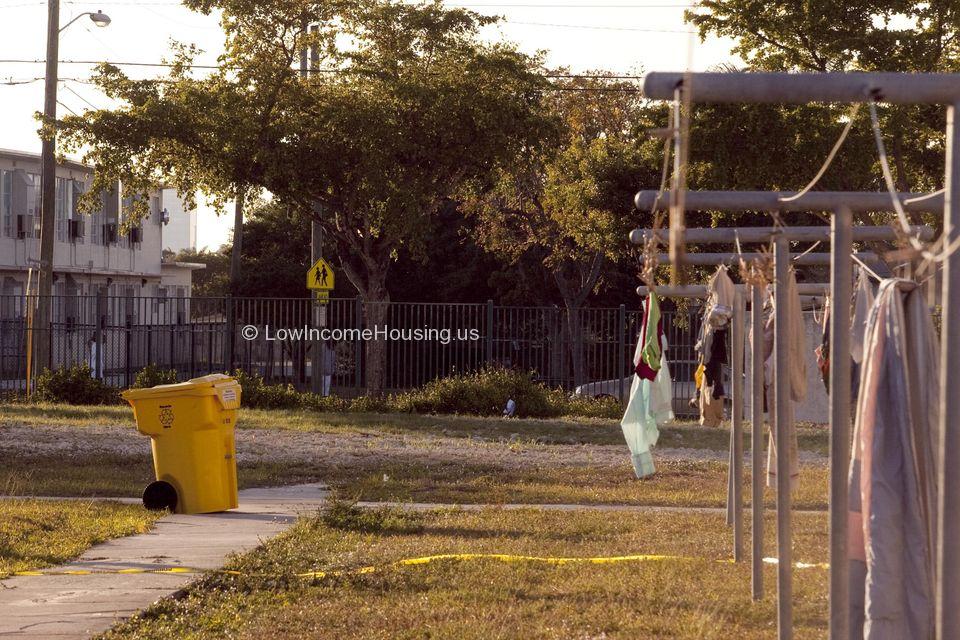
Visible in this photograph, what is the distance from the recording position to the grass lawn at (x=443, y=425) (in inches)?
823

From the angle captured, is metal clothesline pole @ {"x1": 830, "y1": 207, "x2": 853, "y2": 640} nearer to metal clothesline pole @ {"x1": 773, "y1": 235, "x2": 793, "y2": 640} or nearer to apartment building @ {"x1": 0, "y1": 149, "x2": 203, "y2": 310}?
metal clothesline pole @ {"x1": 773, "y1": 235, "x2": 793, "y2": 640}

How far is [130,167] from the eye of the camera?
89.7 ft

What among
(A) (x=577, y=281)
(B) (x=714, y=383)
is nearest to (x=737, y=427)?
(B) (x=714, y=383)

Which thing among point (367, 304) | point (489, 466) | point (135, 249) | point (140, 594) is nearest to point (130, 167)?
point (367, 304)

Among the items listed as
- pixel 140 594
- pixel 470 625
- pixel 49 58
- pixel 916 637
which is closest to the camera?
pixel 916 637

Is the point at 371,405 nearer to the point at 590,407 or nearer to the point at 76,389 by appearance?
the point at 590,407

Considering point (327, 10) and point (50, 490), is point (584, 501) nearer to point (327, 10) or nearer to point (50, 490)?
point (50, 490)

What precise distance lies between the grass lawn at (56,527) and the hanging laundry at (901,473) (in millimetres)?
5939

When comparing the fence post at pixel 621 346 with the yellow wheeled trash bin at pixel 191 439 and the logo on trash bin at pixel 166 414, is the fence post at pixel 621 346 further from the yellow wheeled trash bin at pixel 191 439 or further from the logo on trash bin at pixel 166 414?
the logo on trash bin at pixel 166 414

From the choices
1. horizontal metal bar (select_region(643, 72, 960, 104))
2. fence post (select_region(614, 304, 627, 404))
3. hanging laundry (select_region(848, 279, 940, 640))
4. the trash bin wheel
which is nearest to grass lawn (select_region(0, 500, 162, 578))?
the trash bin wheel

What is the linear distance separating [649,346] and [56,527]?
5.09 meters

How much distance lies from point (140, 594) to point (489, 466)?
28.4 feet

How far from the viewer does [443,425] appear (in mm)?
22594

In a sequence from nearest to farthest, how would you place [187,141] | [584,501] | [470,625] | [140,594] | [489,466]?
1. [470,625]
2. [140,594]
3. [584,501]
4. [489,466]
5. [187,141]
